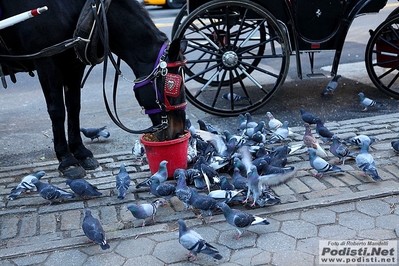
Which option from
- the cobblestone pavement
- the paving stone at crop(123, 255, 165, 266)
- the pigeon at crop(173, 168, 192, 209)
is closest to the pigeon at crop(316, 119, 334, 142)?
the cobblestone pavement

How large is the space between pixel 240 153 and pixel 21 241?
7.29ft

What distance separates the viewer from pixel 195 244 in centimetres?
338

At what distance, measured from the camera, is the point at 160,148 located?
4566 millimetres

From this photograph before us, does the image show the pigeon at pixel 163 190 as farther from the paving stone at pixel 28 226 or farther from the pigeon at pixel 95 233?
the paving stone at pixel 28 226

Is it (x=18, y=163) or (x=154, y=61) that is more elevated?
(x=154, y=61)

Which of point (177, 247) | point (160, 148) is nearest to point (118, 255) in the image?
point (177, 247)

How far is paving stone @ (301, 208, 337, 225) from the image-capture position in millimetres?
3930

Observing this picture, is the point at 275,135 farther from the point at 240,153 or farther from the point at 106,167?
the point at 106,167

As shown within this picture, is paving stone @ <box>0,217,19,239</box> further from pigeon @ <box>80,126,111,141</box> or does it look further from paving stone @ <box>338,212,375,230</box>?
paving stone @ <box>338,212,375,230</box>

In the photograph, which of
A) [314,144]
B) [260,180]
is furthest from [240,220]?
[314,144]

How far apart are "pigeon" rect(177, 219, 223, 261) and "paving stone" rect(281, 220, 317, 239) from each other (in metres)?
0.71

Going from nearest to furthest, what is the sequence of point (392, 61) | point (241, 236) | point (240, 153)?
point (241, 236) → point (240, 153) → point (392, 61)

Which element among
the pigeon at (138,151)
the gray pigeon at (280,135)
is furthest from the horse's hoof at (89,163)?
the gray pigeon at (280,135)

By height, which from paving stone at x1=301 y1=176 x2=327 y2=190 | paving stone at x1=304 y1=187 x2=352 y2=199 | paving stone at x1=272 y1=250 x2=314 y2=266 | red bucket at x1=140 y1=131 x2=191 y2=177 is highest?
red bucket at x1=140 y1=131 x2=191 y2=177
